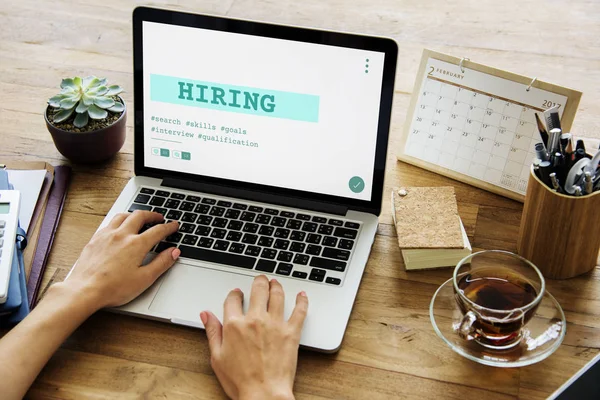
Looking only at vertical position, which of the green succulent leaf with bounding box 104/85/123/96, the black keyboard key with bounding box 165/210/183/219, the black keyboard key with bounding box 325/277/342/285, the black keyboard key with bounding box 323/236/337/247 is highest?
the green succulent leaf with bounding box 104/85/123/96

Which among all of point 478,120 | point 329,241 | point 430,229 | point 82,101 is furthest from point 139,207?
point 478,120

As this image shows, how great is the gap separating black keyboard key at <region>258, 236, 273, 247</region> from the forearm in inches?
10.5

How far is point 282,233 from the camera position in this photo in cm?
119

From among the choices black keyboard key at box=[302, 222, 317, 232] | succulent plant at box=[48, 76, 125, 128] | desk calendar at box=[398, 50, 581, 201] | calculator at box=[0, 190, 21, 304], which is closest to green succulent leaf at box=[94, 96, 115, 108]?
succulent plant at box=[48, 76, 125, 128]

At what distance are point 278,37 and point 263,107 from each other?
0.11m

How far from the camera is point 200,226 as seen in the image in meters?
1.21

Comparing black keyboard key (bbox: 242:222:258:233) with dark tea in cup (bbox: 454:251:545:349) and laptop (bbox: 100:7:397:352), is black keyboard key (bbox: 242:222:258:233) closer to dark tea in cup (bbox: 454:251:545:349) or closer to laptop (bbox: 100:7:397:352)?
laptop (bbox: 100:7:397:352)

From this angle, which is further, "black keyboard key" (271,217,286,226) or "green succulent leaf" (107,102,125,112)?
"green succulent leaf" (107,102,125,112)

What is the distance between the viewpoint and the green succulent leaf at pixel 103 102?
1.32 m

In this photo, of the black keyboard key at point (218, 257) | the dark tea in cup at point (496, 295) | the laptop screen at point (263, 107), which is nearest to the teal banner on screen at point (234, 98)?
the laptop screen at point (263, 107)

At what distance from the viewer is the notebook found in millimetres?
1150

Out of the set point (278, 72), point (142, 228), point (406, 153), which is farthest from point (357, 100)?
point (142, 228)

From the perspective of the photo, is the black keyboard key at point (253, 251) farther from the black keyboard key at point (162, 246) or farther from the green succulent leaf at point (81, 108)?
the green succulent leaf at point (81, 108)

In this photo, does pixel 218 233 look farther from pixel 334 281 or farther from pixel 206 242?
pixel 334 281
